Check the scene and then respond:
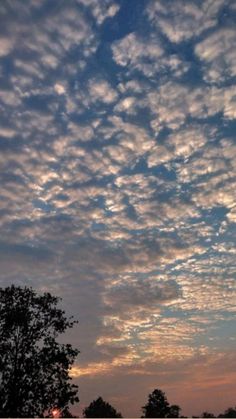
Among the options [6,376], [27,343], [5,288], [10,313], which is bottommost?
[6,376]

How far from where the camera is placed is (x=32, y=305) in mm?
49375

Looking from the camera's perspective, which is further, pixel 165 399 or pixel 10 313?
pixel 165 399

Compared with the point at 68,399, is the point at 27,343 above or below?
above

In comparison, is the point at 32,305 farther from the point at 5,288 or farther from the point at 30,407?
the point at 30,407

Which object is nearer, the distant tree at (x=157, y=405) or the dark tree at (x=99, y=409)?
the distant tree at (x=157, y=405)

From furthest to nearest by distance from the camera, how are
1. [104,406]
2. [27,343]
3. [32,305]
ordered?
1. [104,406]
2. [32,305]
3. [27,343]

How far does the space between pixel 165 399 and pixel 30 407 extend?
9255 centimetres

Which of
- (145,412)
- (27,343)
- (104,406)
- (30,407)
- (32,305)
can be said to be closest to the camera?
(30,407)

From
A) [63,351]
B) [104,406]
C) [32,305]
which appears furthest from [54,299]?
[104,406]

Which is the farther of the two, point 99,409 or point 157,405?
point 99,409

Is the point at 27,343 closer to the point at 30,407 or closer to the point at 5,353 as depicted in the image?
the point at 5,353

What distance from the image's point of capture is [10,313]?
1861 inches

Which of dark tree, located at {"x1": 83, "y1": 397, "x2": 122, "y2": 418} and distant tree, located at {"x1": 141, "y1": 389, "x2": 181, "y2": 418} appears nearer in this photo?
distant tree, located at {"x1": 141, "y1": 389, "x2": 181, "y2": 418}

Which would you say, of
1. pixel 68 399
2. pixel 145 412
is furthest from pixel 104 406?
pixel 68 399
